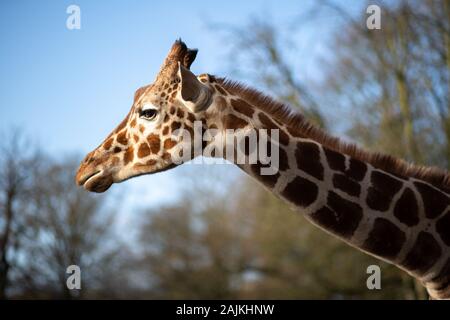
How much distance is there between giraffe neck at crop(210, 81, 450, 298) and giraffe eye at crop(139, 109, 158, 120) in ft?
2.61

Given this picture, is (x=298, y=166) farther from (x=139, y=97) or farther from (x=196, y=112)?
(x=139, y=97)

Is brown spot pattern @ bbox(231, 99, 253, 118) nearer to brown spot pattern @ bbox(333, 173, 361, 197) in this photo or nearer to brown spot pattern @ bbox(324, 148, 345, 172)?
brown spot pattern @ bbox(324, 148, 345, 172)

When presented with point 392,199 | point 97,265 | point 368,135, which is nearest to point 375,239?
point 392,199

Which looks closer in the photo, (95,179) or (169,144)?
(169,144)

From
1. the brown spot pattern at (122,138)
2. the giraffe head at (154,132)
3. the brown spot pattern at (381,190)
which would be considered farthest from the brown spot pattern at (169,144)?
the brown spot pattern at (381,190)

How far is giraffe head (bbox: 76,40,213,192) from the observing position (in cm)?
562

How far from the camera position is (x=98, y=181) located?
5.79 m

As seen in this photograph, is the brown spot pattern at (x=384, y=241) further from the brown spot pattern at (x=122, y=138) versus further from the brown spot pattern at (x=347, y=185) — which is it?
the brown spot pattern at (x=122, y=138)

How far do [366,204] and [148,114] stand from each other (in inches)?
92.7

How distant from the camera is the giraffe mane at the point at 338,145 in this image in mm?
5621

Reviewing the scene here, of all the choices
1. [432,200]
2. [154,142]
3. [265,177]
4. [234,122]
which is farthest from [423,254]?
[154,142]

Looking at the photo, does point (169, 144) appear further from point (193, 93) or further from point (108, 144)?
point (108, 144)
